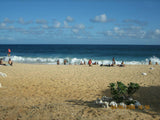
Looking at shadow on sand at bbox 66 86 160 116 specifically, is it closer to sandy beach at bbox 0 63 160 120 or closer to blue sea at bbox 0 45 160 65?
sandy beach at bbox 0 63 160 120

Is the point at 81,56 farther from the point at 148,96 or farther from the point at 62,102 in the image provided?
the point at 62,102

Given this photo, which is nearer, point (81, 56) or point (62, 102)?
point (62, 102)

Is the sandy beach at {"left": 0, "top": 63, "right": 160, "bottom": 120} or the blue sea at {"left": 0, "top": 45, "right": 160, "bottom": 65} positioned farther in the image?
the blue sea at {"left": 0, "top": 45, "right": 160, "bottom": 65}

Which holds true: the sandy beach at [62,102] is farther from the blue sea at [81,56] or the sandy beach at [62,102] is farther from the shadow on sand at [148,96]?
the blue sea at [81,56]

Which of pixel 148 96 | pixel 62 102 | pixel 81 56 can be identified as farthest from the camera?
pixel 81 56

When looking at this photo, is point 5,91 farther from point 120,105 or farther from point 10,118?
point 120,105

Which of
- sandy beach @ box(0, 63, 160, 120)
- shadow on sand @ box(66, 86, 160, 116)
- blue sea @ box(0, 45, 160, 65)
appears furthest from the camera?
blue sea @ box(0, 45, 160, 65)

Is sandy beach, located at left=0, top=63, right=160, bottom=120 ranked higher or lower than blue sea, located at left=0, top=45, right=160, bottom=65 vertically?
lower

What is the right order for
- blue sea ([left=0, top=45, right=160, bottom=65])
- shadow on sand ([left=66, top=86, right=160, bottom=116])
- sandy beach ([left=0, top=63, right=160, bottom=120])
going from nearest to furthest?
1. sandy beach ([left=0, top=63, right=160, bottom=120])
2. shadow on sand ([left=66, top=86, right=160, bottom=116])
3. blue sea ([left=0, top=45, right=160, bottom=65])

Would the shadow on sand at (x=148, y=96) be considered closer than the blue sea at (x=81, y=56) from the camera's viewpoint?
Yes

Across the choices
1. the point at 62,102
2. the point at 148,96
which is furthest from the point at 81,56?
the point at 62,102

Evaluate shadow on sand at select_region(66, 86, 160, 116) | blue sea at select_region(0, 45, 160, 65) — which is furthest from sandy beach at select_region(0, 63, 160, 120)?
blue sea at select_region(0, 45, 160, 65)

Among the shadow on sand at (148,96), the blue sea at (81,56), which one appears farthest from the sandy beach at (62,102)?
the blue sea at (81,56)

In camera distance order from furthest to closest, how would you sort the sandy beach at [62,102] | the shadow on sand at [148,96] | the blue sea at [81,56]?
the blue sea at [81,56] → the shadow on sand at [148,96] → the sandy beach at [62,102]
